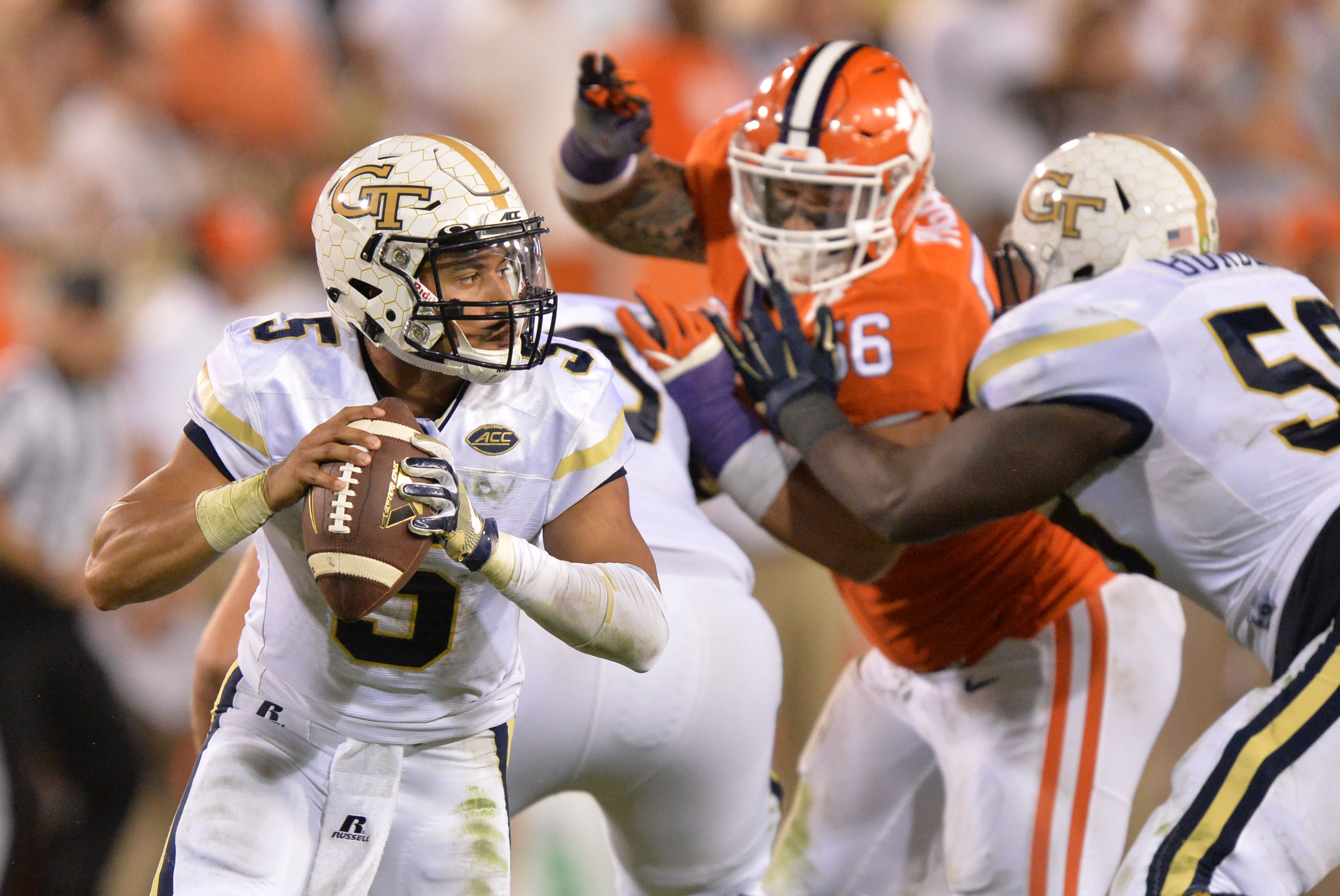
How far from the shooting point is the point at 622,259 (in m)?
6.25

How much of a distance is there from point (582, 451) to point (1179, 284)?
120 centimetres

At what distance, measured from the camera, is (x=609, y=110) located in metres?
3.56

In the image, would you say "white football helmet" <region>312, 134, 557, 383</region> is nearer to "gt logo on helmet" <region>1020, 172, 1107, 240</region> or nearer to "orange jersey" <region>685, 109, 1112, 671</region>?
"orange jersey" <region>685, 109, 1112, 671</region>

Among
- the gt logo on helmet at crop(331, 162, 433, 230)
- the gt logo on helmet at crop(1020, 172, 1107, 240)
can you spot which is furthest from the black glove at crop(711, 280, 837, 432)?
the gt logo on helmet at crop(331, 162, 433, 230)

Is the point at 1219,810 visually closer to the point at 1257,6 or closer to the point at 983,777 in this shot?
the point at 983,777

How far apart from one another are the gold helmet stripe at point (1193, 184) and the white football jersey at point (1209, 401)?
26 centimetres

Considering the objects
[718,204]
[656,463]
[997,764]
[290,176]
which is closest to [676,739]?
[656,463]

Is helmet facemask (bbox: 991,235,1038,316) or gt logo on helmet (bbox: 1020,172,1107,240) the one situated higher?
gt logo on helmet (bbox: 1020,172,1107,240)

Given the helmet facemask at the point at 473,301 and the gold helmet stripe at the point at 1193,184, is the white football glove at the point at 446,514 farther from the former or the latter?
the gold helmet stripe at the point at 1193,184

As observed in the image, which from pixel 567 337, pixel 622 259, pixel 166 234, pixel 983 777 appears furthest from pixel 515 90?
pixel 983 777

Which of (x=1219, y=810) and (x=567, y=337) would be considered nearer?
(x=1219, y=810)

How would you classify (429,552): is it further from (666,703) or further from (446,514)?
(666,703)

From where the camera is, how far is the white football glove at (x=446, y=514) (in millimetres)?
1945

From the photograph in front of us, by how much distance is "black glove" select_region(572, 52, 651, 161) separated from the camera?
353cm
